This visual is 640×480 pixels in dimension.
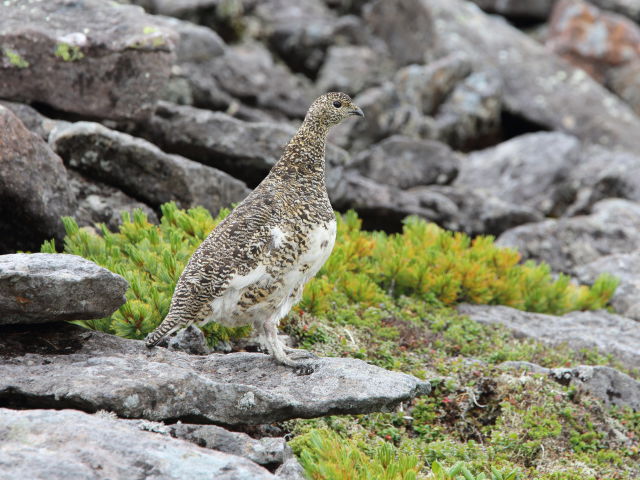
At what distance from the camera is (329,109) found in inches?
267

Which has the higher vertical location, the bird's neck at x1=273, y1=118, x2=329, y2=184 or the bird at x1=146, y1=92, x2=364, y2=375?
the bird's neck at x1=273, y1=118, x2=329, y2=184

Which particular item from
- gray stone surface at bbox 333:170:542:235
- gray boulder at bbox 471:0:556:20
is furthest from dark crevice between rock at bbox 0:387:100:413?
gray boulder at bbox 471:0:556:20

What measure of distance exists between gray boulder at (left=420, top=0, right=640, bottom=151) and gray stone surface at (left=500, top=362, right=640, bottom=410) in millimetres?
10634

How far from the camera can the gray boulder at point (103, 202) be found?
8.77m

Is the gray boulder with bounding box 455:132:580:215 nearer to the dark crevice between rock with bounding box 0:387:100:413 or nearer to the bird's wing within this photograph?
the bird's wing

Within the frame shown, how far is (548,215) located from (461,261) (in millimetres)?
5752

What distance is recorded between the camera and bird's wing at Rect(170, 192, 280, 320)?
18.6ft

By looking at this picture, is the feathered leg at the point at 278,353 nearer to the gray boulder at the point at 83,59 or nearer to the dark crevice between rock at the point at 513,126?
the gray boulder at the point at 83,59

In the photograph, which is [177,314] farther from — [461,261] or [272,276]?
[461,261]

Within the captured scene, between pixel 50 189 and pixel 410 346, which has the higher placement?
pixel 50 189

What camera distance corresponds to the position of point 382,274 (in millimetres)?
A: 8672

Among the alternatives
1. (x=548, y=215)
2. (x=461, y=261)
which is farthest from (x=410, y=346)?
(x=548, y=215)

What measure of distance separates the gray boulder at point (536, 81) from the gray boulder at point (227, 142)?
26.0 ft

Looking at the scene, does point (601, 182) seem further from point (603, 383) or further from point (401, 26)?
point (603, 383)
